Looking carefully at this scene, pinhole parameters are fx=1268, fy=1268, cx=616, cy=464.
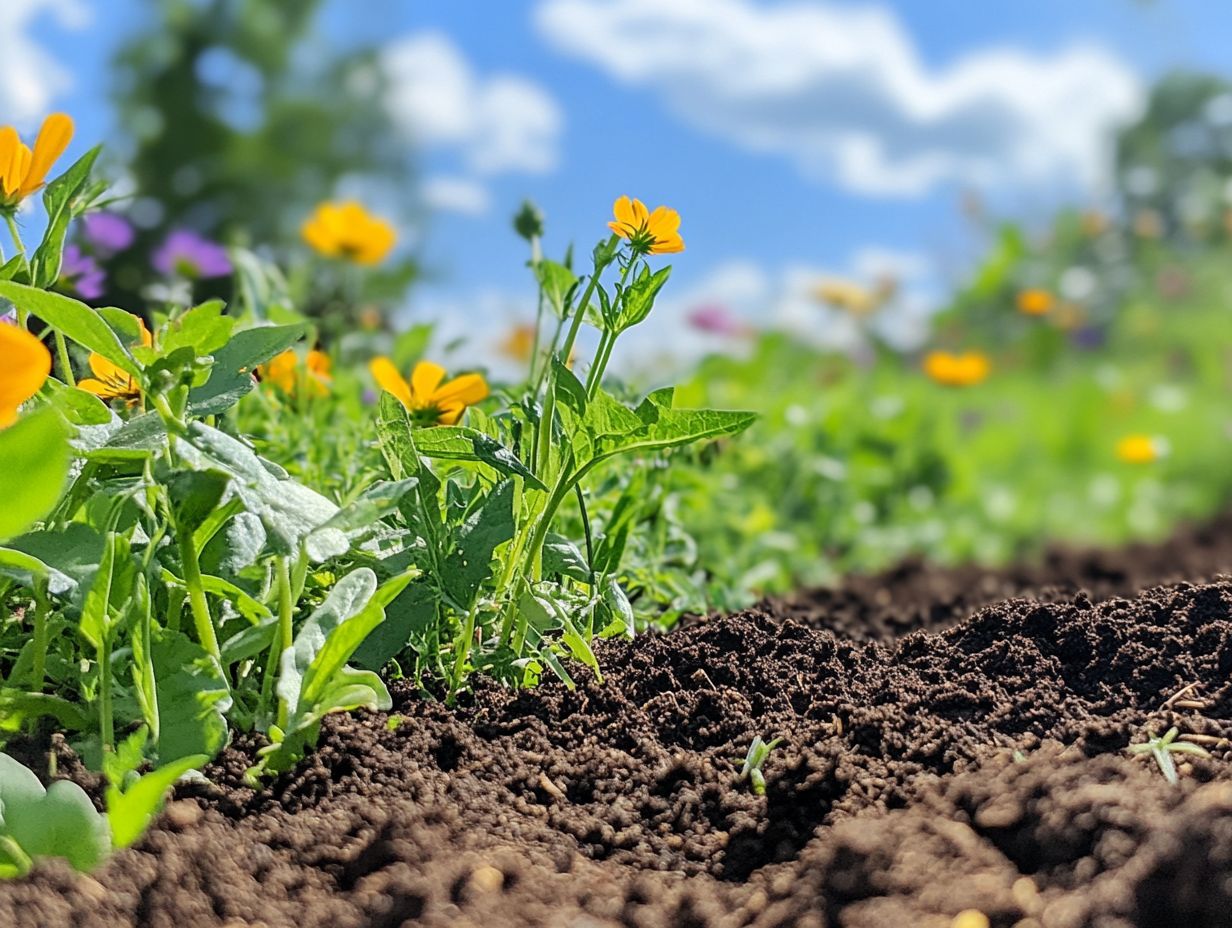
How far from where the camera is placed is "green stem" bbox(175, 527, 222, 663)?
121 cm

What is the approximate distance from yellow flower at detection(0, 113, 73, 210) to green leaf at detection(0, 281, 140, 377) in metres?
0.20

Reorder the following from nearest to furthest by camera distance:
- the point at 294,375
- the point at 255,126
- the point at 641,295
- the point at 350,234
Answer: the point at 641,295
the point at 294,375
the point at 350,234
the point at 255,126

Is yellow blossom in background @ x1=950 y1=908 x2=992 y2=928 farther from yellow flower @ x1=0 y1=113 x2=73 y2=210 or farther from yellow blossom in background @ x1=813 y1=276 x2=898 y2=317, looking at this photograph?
yellow blossom in background @ x1=813 y1=276 x2=898 y2=317

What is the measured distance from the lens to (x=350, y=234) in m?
3.14

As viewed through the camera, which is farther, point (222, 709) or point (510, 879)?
point (222, 709)

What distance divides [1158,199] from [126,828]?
15.3 metres

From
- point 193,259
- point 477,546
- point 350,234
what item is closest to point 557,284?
point 477,546

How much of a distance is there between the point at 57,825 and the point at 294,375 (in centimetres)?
116

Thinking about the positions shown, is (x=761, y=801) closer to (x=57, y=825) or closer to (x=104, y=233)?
(x=57, y=825)

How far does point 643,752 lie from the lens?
4.57 feet

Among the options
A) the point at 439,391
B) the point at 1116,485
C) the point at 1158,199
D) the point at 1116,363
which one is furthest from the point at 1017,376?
the point at 439,391

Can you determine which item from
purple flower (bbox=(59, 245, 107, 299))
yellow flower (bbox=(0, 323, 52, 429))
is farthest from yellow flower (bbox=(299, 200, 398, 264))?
yellow flower (bbox=(0, 323, 52, 429))

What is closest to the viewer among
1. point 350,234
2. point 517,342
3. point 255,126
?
point 350,234

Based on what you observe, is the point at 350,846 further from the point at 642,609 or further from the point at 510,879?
the point at 642,609
